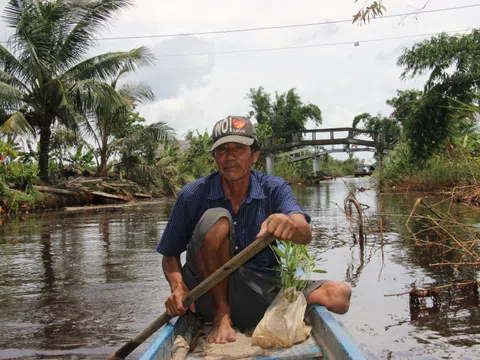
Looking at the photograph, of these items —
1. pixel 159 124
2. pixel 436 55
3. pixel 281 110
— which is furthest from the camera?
pixel 281 110

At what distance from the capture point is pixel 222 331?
278 cm

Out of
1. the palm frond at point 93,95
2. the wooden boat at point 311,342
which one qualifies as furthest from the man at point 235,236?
the palm frond at point 93,95

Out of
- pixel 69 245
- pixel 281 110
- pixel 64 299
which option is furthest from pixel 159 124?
pixel 281 110

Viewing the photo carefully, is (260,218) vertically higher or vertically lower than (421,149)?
lower

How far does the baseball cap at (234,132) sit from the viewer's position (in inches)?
113

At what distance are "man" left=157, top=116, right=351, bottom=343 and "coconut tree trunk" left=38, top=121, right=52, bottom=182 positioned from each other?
15.5m

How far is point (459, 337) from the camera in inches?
142

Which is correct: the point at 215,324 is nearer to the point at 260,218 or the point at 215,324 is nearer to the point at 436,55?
the point at 260,218

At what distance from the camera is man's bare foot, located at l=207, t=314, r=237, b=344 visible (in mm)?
2758

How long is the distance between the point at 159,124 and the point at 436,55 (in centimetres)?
1078

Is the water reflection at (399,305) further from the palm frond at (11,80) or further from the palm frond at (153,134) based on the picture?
the palm frond at (153,134)

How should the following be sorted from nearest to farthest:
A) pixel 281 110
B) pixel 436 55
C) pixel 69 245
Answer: pixel 69 245 → pixel 436 55 → pixel 281 110

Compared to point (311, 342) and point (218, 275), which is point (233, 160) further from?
point (311, 342)

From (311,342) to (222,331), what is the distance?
47cm
